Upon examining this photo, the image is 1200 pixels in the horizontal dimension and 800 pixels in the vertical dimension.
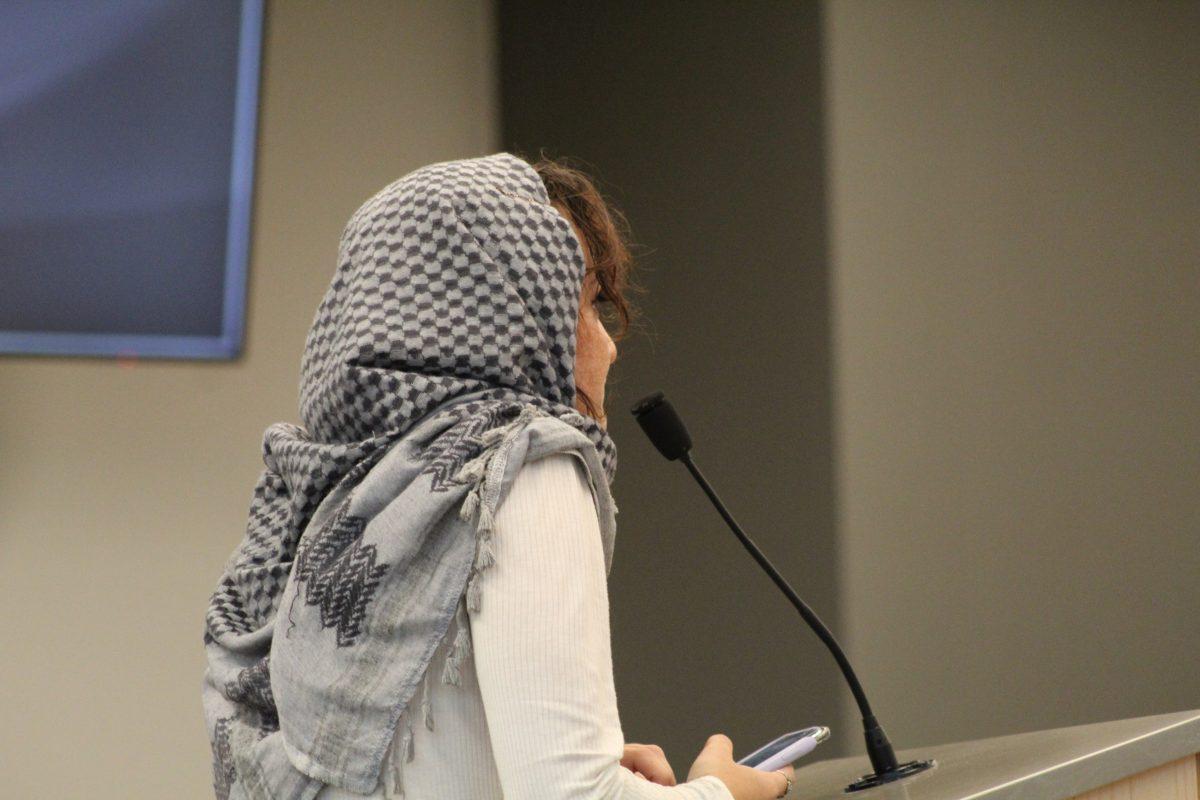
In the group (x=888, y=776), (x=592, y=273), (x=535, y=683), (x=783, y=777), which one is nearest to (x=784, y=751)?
(x=783, y=777)

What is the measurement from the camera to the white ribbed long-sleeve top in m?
0.79

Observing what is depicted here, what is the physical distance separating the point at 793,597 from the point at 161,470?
5.15ft

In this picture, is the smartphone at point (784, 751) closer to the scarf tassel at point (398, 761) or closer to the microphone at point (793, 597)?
the microphone at point (793, 597)

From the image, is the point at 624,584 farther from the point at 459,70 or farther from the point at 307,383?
the point at 307,383

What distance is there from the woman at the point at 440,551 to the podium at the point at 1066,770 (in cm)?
14

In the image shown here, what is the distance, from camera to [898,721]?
7.39 feet

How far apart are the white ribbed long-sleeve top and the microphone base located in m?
0.31

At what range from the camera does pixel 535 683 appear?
79 cm

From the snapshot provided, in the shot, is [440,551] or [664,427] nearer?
[440,551]

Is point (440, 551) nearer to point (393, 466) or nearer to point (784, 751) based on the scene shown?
point (393, 466)

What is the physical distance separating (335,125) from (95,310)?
0.71 m

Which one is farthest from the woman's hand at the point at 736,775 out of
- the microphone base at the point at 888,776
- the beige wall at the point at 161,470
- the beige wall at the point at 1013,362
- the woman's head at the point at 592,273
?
the beige wall at the point at 161,470

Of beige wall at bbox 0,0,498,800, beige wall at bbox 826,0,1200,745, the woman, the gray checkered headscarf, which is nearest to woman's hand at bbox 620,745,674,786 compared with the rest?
the woman

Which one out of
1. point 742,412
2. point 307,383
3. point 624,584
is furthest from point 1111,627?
point 307,383
